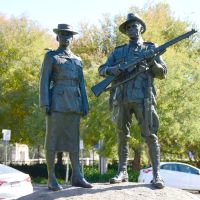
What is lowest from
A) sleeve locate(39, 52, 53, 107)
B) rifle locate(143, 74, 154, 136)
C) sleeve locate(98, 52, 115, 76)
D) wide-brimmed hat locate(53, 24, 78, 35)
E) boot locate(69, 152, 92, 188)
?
boot locate(69, 152, 92, 188)

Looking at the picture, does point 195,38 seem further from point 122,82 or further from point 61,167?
point 122,82

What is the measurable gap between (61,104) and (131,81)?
1.12 m

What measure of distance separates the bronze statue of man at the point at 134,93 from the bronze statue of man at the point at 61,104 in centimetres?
54

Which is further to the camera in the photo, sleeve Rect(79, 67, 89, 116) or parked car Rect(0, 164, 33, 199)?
parked car Rect(0, 164, 33, 199)

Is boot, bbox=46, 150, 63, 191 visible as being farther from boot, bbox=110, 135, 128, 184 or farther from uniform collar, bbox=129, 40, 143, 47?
uniform collar, bbox=129, 40, 143, 47

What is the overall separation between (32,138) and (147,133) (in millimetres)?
18706

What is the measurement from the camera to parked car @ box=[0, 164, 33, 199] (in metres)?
11.9

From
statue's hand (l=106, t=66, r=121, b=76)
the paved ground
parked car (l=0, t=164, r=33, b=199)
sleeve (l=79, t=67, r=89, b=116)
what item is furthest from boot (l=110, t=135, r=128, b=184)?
parked car (l=0, t=164, r=33, b=199)

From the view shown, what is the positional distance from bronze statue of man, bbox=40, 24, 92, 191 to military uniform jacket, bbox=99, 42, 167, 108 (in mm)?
509

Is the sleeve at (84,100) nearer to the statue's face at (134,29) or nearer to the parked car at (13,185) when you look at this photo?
the statue's face at (134,29)

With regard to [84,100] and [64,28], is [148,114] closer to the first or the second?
[84,100]

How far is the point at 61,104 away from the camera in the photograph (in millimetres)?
7516

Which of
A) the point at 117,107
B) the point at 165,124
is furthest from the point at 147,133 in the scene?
the point at 165,124

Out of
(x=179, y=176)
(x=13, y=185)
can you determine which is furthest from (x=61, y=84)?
(x=179, y=176)
